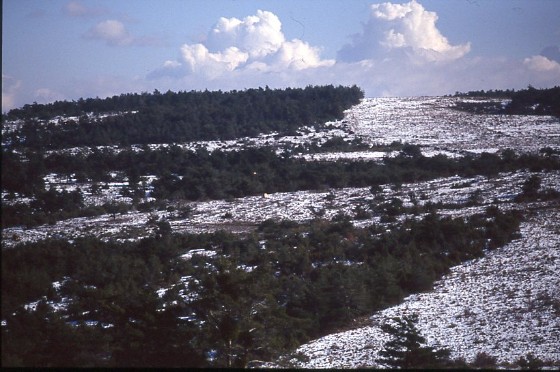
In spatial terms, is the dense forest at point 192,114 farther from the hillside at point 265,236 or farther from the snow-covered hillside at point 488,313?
the snow-covered hillside at point 488,313

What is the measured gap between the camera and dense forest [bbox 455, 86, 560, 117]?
5525 centimetres

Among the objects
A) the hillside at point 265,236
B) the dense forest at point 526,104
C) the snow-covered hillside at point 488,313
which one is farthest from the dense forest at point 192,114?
the snow-covered hillside at point 488,313

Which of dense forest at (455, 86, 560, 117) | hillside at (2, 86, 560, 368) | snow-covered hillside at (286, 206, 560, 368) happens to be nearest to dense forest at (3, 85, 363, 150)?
hillside at (2, 86, 560, 368)

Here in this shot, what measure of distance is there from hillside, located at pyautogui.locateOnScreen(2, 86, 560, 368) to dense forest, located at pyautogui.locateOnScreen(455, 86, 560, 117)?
2425 millimetres

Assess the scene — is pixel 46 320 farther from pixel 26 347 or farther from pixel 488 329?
pixel 488 329

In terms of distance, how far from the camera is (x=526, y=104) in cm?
5862

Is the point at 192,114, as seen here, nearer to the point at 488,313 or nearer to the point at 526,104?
the point at 526,104

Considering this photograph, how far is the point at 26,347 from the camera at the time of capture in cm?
923

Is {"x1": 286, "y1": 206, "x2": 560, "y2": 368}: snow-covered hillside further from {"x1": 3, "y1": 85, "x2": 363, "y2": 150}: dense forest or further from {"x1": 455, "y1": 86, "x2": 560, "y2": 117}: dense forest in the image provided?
{"x1": 455, "y1": 86, "x2": 560, "y2": 117}: dense forest

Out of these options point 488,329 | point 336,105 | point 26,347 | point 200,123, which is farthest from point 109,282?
point 336,105

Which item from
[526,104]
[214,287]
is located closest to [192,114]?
[526,104]

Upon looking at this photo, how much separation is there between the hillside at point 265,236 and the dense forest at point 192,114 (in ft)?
1.32

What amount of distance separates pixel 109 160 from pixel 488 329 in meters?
27.4

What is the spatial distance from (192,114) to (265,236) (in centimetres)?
3545
